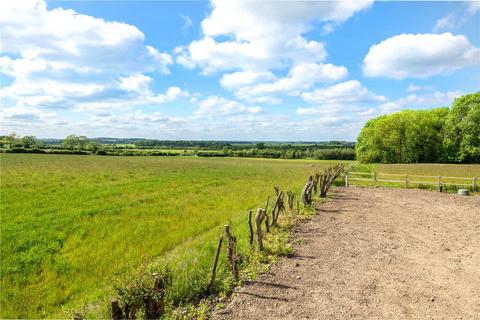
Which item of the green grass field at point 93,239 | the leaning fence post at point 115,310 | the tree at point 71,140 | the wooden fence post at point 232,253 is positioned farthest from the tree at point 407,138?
the tree at point 71,140

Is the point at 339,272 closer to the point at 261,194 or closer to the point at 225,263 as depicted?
the point at 225,263

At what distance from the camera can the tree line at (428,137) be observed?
1810 inches

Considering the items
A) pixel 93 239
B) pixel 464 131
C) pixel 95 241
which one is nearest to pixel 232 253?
pixel 95 241

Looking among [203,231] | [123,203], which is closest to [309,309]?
[203,231]

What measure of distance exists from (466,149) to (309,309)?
175 ft

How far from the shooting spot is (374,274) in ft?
23.1

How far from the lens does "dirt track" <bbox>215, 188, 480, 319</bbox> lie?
18.1 ft

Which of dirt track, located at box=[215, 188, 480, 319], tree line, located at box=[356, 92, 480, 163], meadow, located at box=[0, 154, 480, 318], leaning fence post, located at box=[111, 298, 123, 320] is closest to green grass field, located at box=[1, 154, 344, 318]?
meadow, located at box=[0, 154, 480, 318]

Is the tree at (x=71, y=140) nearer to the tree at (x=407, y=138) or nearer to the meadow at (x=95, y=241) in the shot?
the tree at (x=407, y=138)

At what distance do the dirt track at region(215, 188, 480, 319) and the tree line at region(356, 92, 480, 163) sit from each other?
42442 mm

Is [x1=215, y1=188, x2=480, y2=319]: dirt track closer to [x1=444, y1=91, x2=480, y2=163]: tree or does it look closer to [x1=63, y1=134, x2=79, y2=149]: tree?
[x1=444, y1=91, x2=480, y2=163]: tree

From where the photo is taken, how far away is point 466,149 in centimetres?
4634

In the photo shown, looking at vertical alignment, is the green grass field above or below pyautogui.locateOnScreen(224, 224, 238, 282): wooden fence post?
below

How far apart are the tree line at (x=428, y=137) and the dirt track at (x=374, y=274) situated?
42442mm
